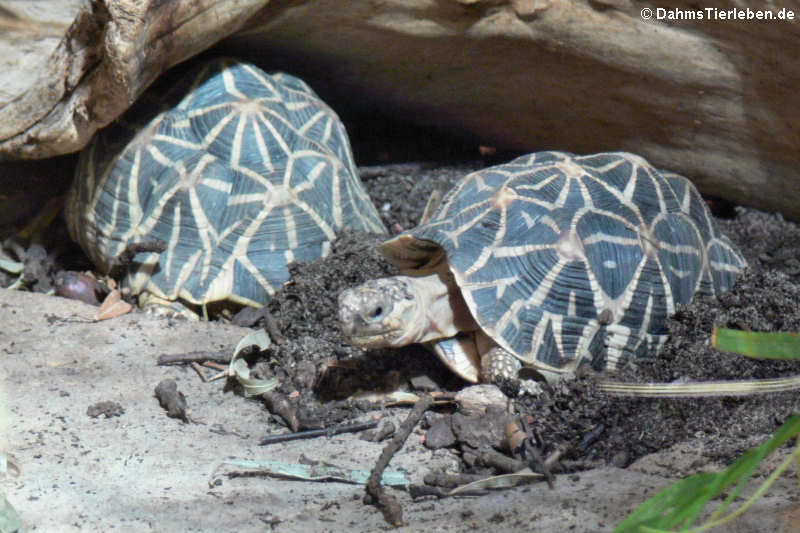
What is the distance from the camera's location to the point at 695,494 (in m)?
1.67

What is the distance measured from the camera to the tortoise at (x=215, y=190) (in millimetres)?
3975

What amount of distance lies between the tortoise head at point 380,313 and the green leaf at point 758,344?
1516 millimetres

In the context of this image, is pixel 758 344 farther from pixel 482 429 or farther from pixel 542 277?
pixel 542 277

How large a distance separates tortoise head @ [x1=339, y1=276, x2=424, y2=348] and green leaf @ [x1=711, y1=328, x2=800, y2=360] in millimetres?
1516

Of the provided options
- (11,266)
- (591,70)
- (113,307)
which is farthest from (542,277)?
(11,266)

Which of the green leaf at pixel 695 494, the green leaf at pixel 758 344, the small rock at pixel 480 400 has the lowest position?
the small rock at pixel 480 400

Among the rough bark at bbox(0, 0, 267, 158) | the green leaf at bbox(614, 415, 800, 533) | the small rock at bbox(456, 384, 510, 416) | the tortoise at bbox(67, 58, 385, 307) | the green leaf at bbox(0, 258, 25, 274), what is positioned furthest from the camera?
the green leaf at bbox(0, 258, 25, 274)

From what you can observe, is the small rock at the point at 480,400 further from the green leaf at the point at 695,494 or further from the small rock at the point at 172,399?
the green leaf at the point at 695,494

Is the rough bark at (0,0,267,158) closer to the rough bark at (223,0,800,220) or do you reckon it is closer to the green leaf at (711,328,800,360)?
the rough bark at (223,0,800,220)

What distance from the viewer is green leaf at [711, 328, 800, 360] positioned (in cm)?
169

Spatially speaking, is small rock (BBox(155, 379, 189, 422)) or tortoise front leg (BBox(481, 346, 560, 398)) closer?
small rock (BBox(155, 379, 189, 422))

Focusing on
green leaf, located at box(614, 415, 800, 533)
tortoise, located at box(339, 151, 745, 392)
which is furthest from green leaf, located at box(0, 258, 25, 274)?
green leaf, located at box(614, 415, 800, 533)

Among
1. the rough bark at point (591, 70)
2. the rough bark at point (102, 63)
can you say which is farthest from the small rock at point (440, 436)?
the rough bark at point (591, 70)

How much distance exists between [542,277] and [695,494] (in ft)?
5.42
